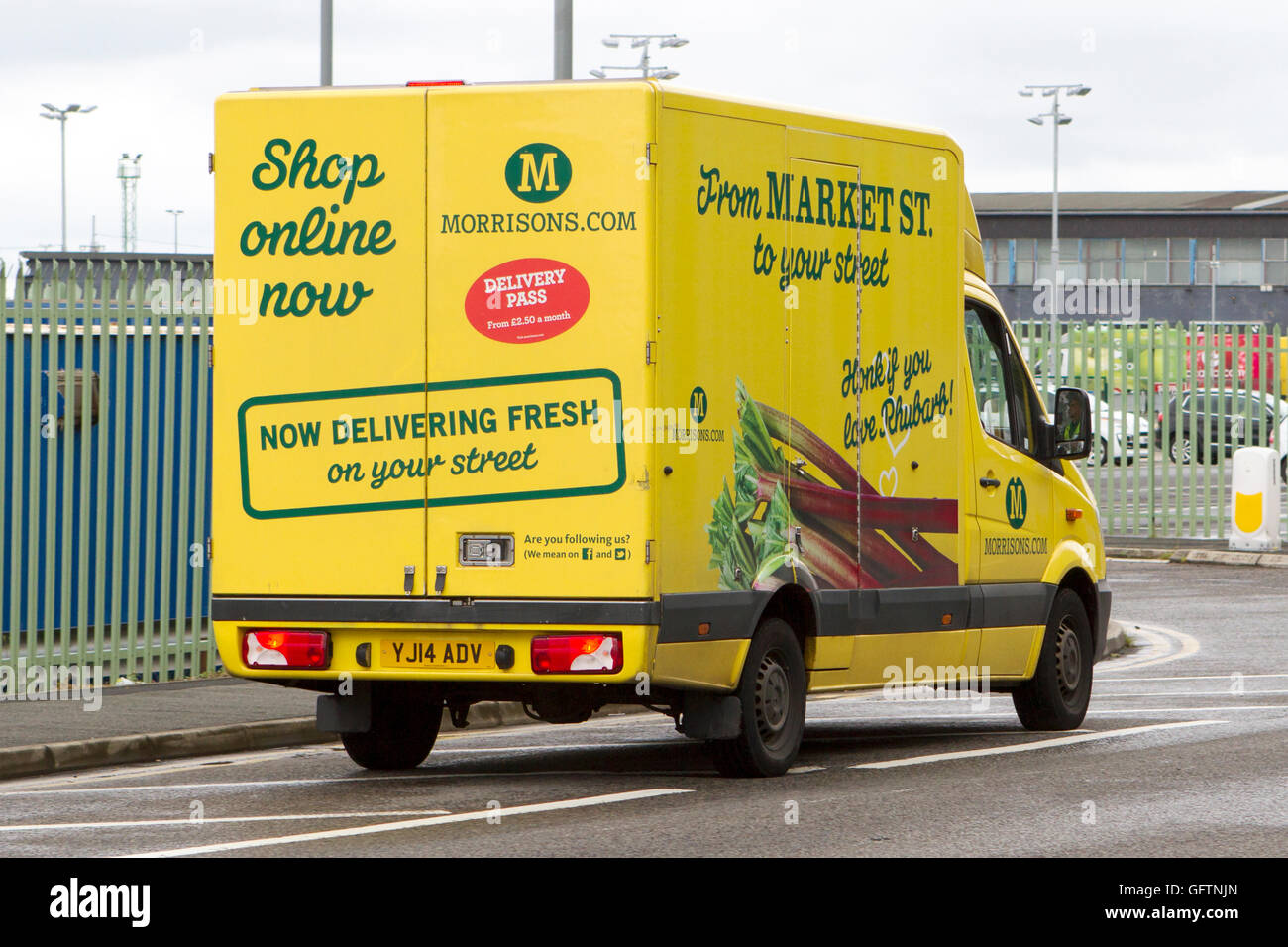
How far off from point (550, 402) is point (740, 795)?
1902 mm

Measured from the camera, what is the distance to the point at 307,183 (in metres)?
9.76

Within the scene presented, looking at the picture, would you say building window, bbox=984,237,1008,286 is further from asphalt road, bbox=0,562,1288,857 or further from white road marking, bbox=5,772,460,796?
white road marking, bbox=5,772,460,796

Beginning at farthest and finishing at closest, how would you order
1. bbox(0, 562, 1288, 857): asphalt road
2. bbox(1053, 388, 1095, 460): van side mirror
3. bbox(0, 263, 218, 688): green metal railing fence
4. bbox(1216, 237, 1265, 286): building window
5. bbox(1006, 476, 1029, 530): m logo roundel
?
bbox(1216, 237, 1265, 286): building window → bbox(0, 263, 218, 688): green metal railing fence → bbox(1053, 388, 1095, 460): van side mirror → bbox(1006, 476, 1029, 530): m logo roundel → bbox(0, 562, 1288, 857): asphalt road

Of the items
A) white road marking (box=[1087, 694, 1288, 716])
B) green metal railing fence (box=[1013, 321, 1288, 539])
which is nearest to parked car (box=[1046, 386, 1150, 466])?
green metal railing fence (box=[1013, 321, 1288, 539])

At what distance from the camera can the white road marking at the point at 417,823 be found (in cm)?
809

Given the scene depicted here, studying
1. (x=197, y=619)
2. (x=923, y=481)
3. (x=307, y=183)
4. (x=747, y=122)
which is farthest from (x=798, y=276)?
(x=197, y=619)

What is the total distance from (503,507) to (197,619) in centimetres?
586

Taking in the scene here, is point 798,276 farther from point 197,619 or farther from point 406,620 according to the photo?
point 197,619

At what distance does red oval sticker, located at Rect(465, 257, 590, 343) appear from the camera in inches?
368

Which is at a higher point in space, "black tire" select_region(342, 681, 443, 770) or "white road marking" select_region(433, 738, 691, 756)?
"black tire" select_region(342, 681, 443, 770)

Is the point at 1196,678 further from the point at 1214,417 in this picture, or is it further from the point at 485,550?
the point at 1214,417

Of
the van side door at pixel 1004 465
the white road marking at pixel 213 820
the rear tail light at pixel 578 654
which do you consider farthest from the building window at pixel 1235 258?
the white road marking at pixel 213 820

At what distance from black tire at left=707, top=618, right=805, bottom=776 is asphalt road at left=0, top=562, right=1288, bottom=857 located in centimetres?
11

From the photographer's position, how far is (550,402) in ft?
30.9
